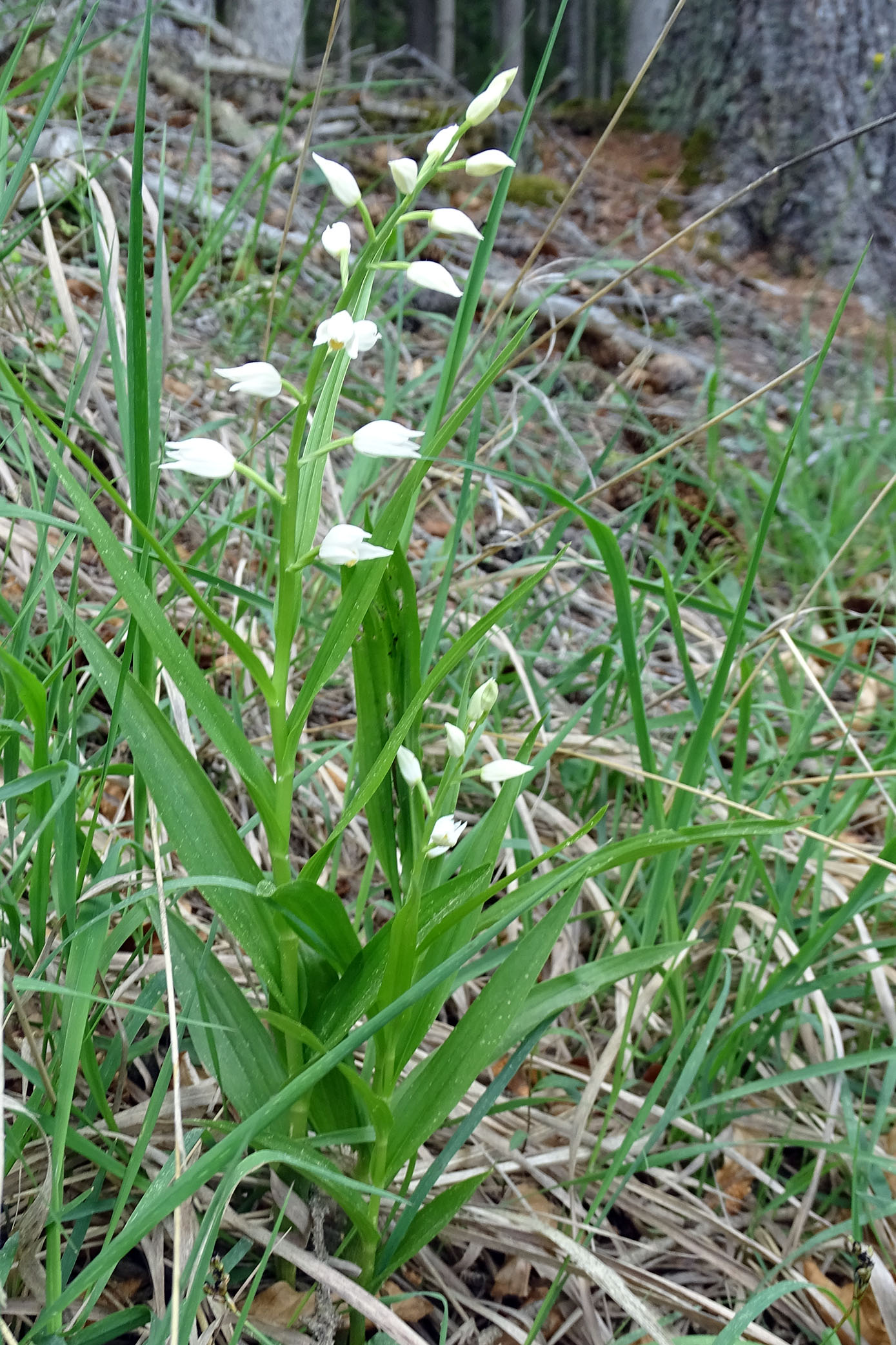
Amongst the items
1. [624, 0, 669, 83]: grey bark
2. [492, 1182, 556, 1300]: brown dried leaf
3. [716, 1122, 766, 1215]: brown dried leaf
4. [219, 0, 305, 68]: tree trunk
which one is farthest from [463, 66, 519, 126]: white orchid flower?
[624, 0, 669, 83]: grey bark

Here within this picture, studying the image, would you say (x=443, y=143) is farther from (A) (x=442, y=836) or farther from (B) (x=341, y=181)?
(A) (x=442, y=836)

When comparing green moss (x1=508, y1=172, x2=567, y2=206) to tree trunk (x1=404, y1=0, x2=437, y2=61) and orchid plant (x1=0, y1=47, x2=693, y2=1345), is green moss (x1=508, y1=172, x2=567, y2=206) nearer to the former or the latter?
orchid plant (x1=0, y1=47, x2=693, y2=1345)

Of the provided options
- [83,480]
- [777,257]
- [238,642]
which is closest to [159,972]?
[238,642]

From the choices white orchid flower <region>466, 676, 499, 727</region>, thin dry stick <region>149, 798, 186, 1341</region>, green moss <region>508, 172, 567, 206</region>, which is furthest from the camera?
green moss <region>508, 172, 567, 206</region>

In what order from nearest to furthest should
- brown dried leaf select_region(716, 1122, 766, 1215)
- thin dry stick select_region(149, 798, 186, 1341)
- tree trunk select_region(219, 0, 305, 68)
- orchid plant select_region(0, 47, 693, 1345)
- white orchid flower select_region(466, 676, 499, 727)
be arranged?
thin dry stick select_region(149, 798, 186, 1341)
orchid plant select_region(0, 47, 693, 1345)
white orchid flower select_region(466, 676, 499, 727)
brown dried leaf select_region(716, 1122, 766, 1215)
tree trunk select_region(219, 0, 305, 68)

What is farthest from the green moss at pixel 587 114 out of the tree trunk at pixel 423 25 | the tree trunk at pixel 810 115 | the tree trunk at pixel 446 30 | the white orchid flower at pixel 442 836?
the tree trunk at pixel 423 25

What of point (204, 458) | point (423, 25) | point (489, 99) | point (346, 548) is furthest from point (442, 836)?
point (423, 25)

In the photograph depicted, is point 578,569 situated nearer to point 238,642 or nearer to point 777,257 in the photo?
point 238,642
